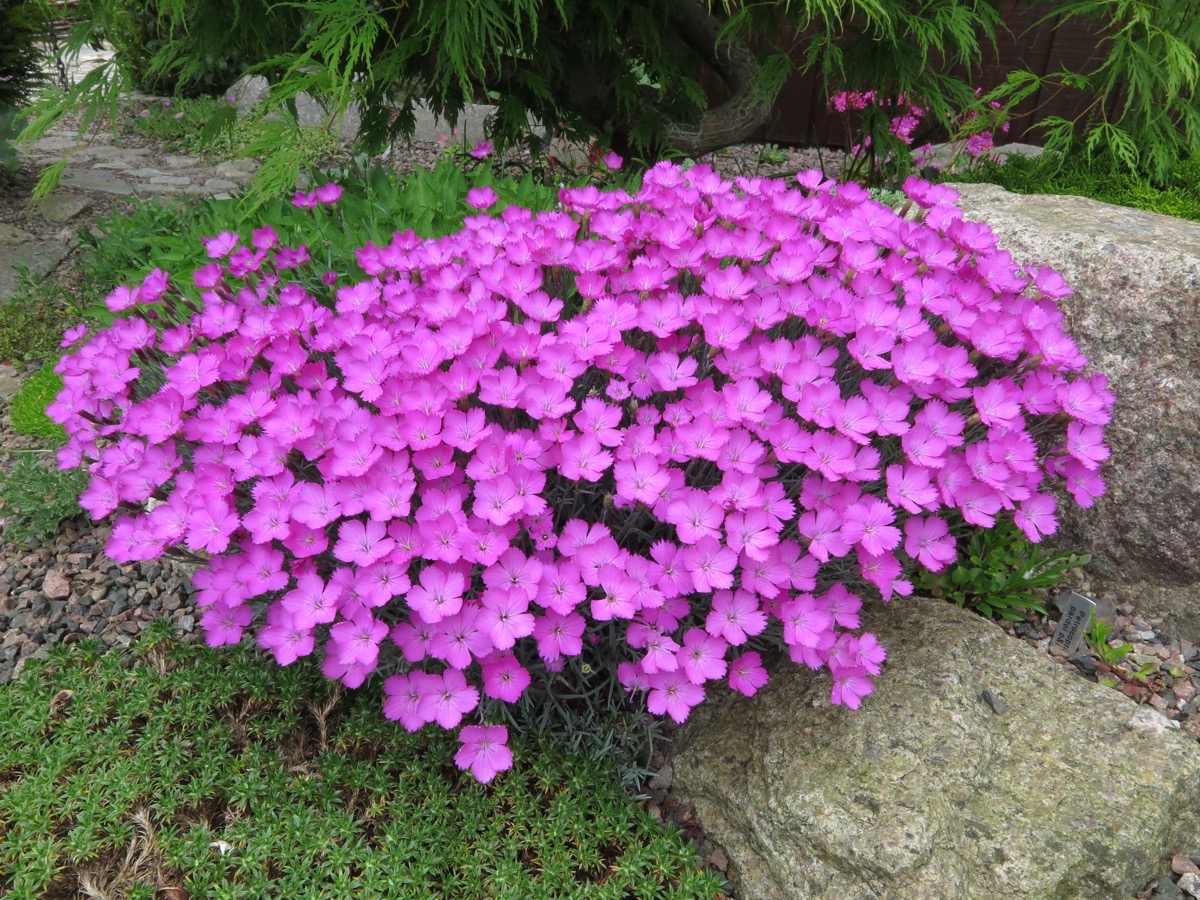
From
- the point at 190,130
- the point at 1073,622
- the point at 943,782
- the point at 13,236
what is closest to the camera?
the point at 943,782

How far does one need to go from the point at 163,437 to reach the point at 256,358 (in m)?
0.33

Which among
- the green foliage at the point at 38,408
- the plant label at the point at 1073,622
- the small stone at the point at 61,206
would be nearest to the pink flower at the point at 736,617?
the plant label at the point at 1073,622

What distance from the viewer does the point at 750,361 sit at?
67.8 inches

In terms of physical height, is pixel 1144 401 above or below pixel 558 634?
below

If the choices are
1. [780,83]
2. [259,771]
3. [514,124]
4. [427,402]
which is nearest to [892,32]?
[780,83]

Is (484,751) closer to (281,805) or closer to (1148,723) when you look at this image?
(281,805)

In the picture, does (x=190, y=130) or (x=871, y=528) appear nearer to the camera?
(x=871, y=528)

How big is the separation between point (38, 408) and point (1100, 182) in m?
4.45

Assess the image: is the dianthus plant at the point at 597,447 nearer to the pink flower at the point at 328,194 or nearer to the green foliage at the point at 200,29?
the pink flower at the point at 328,194

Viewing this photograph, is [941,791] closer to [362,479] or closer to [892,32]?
[362,479]

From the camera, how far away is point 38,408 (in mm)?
3119

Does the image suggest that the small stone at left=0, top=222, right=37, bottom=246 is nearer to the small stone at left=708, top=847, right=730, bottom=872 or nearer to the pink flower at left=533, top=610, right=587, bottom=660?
the pink flower at left=533, top=610, right=587, bottom=660

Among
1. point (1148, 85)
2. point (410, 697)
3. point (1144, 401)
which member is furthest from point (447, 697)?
point (1148, 85)

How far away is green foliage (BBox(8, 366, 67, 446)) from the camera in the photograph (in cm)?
304
